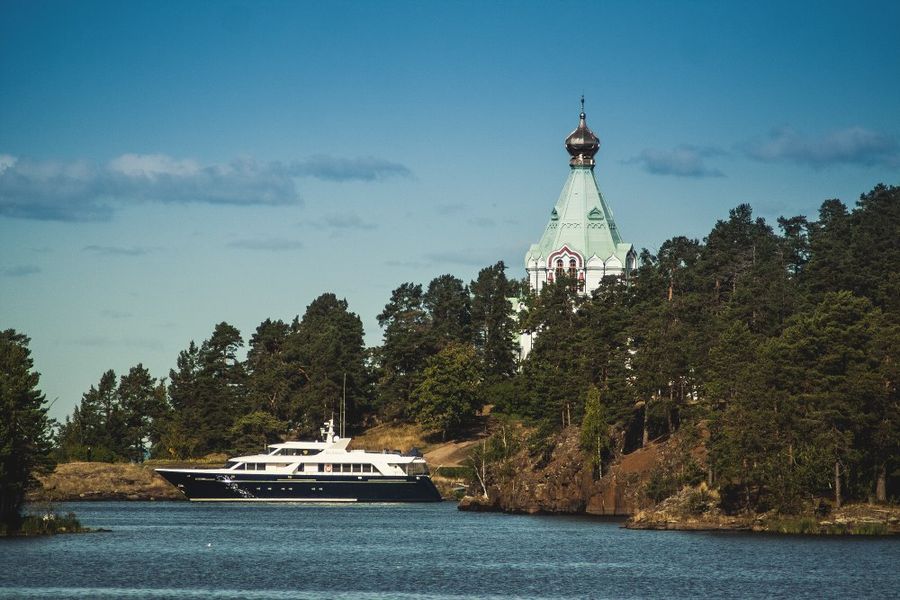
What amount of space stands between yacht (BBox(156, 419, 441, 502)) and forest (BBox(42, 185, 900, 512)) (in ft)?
45.1

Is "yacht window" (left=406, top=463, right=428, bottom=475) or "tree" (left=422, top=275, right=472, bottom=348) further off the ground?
"tree" (left=422, top=275, right=472, bottom=348)

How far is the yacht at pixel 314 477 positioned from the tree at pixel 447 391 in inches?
750

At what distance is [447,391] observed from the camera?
16638 centimetres

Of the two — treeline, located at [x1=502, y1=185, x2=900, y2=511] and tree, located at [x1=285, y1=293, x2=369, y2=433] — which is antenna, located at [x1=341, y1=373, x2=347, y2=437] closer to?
tree, located at [x1=285, y1=293, x2=369, y2=433]

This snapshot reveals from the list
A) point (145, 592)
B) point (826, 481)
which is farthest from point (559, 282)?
point (145, 592)

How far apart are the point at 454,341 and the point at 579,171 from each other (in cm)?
3110

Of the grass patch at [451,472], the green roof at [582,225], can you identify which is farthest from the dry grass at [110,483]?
the green roof at [582,225]

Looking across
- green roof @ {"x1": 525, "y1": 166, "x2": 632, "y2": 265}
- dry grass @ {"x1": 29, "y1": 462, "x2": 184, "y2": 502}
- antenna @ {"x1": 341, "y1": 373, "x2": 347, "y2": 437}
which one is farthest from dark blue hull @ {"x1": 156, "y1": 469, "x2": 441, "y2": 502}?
green roof @ {"x1": 525, "y1": 166, "x2": 632, "y2": 265}

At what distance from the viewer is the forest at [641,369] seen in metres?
93.1

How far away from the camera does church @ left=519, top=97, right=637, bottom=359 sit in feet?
627

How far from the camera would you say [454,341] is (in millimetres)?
180875

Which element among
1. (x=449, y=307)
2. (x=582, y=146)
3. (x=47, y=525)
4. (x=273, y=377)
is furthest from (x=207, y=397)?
(x=47, y=525)

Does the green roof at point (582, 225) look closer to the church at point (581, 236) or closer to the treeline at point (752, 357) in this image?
the church at point (581, 236)

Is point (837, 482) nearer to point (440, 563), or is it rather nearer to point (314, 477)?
point (440, 563)
